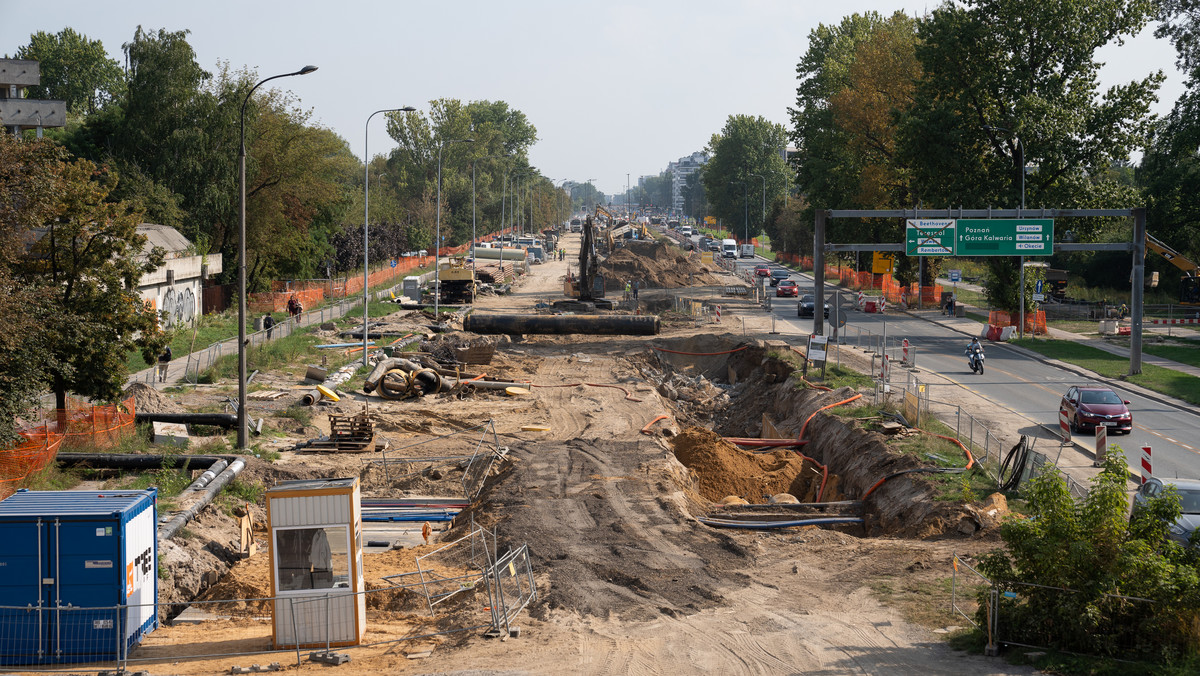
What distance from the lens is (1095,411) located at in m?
26.7

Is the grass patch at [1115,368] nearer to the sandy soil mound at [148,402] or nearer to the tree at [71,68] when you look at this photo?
the sandy soil mound at [148,402]

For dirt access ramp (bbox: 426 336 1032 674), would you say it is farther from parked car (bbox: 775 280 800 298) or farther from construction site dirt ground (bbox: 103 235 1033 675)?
parked car (bbox: 775 280 800 298)

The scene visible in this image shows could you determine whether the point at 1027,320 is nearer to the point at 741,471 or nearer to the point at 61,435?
the point at 741,471

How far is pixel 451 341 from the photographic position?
147ft

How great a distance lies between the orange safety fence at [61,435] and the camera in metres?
19.9

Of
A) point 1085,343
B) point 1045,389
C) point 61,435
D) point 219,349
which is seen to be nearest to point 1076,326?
point 1085,343

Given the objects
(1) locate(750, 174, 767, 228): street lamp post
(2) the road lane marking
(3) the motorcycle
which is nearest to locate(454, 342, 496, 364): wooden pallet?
(2) the road lane marking

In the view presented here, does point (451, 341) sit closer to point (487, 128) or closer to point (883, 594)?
point (883, 594)

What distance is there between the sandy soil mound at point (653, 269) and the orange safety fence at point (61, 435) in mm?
57518

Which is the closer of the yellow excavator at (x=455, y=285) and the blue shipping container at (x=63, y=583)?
the blue shipping container at (x=63, y=583)

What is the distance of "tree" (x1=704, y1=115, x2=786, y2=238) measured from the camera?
452 ft

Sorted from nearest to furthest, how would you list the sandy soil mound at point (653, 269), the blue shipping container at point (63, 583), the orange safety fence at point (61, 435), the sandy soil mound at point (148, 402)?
the blue shipping container at point (63, 583), the orange safety fence at point (61, 435), the sandy soil mound at point (148, 402), the sandy soil mound at point (653, 269)

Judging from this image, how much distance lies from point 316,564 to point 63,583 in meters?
3.41

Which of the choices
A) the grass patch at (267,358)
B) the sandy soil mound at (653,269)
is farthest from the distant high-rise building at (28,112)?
the sandy soil mound at (653,269)
